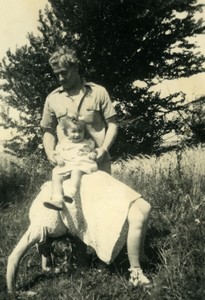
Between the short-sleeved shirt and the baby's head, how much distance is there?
15 cm

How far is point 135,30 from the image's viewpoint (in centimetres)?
1360

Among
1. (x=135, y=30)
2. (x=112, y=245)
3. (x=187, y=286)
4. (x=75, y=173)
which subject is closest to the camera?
(x=187, y=286)

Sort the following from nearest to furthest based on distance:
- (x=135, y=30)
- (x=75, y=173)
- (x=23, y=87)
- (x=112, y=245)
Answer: (x=112, y=245), (x=75, y=173), (x=23, y=87), (x=135, y=30)

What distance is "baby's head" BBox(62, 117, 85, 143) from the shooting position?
4520 mm

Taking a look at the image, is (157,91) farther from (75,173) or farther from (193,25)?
(75,173)

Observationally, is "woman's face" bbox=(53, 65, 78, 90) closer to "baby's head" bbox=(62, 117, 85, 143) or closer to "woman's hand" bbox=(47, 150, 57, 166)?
"baby's head" bbox=(62, 117, 85, 143)

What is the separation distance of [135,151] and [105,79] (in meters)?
2.24

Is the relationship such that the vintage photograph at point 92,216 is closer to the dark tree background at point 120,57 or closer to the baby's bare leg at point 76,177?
the baby's bare leg at point 76,177

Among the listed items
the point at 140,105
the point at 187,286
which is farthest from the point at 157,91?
the point at 187,286

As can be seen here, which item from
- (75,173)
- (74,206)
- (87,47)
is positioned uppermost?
(87,47)

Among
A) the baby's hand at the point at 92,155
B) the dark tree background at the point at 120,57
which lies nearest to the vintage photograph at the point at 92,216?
the baby's hand at the point at 92,155

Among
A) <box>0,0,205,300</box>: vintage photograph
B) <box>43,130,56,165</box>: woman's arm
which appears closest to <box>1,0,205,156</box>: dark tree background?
<box>0,0,205,300</box>: vintage photograph

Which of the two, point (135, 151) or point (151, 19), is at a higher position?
point (151, 19)

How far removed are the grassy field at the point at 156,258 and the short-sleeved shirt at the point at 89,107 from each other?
1.10m
